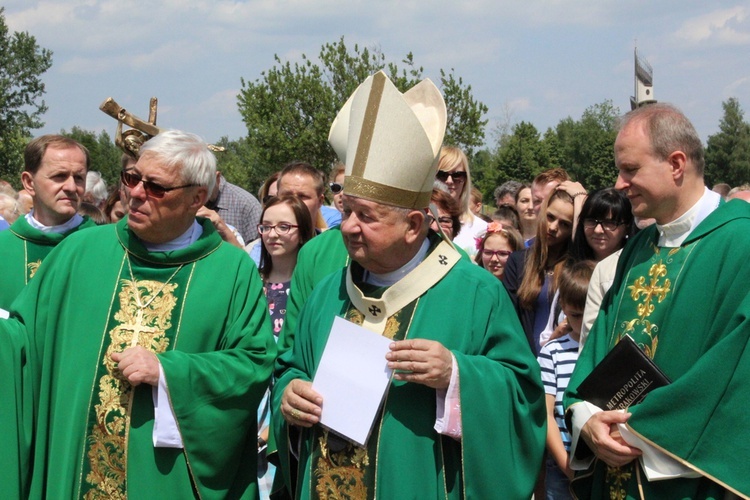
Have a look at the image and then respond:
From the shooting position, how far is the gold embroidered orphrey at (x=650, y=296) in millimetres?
3387

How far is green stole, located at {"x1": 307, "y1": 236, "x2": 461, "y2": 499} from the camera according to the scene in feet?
11.0

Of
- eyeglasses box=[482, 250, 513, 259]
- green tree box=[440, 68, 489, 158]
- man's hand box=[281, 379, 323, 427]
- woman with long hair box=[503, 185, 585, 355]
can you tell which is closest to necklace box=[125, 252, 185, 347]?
man's hand box=[281, 379, 323, 427]

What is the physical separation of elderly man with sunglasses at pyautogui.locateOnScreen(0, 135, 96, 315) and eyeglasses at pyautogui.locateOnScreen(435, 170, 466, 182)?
2.23 metres

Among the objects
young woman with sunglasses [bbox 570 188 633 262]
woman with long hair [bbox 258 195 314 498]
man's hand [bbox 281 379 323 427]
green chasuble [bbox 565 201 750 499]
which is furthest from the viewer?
woman with long hair [bbox 258 195 314 498]

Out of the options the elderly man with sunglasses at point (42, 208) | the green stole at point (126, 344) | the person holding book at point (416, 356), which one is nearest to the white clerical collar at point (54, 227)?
the elderly man with sunglasses at point (42, 208)

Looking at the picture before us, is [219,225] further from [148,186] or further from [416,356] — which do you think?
[416,356]

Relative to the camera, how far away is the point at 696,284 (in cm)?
326

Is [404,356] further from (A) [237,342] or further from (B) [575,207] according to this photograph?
(B) [575,207]

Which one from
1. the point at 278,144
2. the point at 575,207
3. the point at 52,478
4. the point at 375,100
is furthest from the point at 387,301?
the point at 278,144

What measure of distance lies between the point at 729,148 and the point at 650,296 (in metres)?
63.6

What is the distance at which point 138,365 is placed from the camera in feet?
12.1

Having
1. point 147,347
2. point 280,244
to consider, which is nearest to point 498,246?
point 280,244

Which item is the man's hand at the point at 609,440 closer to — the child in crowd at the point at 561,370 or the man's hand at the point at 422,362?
the man's hand at the point at 422,362

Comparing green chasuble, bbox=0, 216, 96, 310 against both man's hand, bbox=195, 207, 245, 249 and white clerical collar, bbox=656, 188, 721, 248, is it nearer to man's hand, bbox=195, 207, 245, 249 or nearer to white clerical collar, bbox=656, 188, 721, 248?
man's hand, bbox=195, 207, 245, 249
